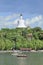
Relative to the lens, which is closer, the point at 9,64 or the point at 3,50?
the point at 9,64

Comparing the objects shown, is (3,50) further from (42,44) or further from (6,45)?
(42,44)

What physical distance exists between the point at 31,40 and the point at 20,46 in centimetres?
1132

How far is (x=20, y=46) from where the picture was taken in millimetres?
98438

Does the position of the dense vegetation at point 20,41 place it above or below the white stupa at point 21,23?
below

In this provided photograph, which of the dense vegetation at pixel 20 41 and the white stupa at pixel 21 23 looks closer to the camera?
the dense vegetation at pixel 20 41

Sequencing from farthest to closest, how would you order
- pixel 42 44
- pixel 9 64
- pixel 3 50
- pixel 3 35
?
pixel 3 35
pixel 42 44
pixel 3 50
pixel 9 64

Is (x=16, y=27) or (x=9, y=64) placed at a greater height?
(x=16, y=27)

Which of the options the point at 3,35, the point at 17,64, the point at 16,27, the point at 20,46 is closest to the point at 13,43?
the point at 20,46

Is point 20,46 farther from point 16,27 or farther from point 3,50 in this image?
point 16,27

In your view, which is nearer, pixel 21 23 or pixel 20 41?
pixel 20 41

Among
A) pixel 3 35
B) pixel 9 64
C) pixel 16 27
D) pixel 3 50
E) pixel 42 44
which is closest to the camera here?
pixel 9 64

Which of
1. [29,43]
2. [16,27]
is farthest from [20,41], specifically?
[16,27]

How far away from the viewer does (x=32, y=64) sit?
169 feet

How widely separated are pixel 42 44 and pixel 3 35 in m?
13.6
